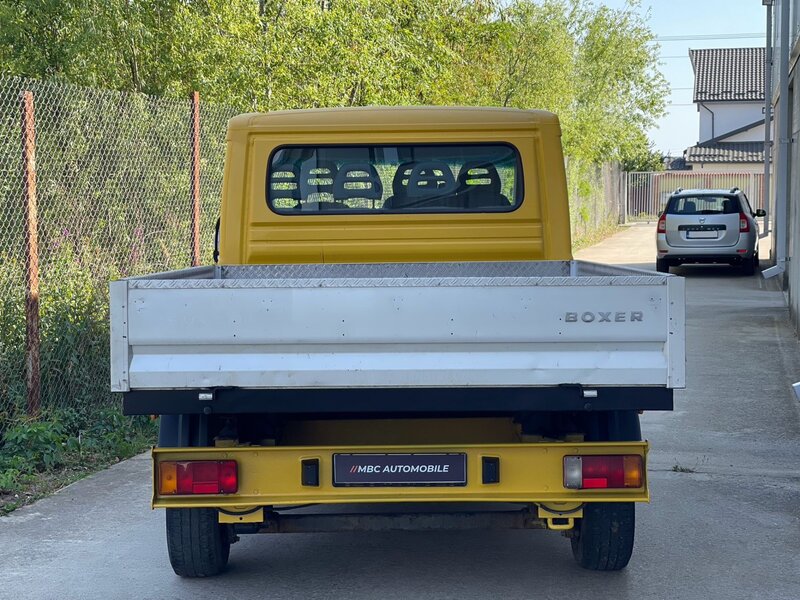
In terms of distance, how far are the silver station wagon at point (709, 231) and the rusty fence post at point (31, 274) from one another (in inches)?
644

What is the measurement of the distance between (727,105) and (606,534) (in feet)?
251

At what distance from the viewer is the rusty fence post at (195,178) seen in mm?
10625

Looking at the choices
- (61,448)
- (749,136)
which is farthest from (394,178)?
(749,136)

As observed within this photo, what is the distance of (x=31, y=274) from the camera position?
795 centimetres

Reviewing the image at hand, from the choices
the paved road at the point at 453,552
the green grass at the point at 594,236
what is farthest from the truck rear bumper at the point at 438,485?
the green grass at the point at 594,236

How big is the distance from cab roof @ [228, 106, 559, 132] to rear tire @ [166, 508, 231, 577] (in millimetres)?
2250

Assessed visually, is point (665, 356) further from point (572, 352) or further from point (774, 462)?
point (774, 462)

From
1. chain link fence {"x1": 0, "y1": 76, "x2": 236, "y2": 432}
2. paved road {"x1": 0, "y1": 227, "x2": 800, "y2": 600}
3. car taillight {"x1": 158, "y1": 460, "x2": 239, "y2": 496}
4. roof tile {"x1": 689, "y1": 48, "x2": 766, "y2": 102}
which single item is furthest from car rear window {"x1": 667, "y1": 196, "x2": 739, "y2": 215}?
roof tile {"x1": 689, "y1": 48, "x2": 766, "y2": 102}

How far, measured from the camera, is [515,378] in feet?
14.8

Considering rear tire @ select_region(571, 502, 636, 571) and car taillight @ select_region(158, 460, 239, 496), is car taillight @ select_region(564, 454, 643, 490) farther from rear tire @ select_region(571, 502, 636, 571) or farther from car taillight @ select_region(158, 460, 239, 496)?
car taillight @ select_region(158, 460, 239, 496)

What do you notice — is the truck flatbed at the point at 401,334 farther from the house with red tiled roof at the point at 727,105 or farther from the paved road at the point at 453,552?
the house with red tiled roof at the point at 727,105

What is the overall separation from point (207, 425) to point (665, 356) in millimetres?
1808

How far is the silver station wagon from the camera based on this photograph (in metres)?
22.3

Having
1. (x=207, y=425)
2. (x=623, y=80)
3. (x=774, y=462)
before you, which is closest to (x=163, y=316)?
(x=207, y=425)
